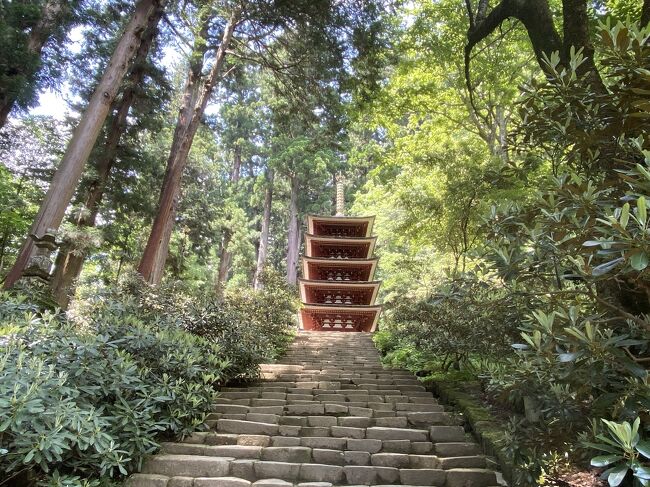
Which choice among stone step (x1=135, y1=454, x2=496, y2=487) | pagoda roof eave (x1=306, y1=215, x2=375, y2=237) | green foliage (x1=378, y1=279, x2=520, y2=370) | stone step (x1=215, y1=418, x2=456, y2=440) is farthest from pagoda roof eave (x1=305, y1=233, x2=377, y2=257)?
stone step (x1=135, y1=454, x2=496, y2=487)

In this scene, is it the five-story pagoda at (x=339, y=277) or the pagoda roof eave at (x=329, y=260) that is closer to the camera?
the five-story pagoda at (x=339, y=277)

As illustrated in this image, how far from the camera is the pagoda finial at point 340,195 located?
25853 millimetres

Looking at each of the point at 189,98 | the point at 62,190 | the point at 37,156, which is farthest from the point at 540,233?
the point at 37,156

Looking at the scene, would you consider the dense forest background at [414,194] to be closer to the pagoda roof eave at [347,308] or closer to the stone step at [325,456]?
the stone step at [325,456]

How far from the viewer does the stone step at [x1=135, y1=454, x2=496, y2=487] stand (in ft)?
11.0

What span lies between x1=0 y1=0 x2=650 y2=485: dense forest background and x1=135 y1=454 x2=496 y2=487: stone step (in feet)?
0.91

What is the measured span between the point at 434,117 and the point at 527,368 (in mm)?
10072

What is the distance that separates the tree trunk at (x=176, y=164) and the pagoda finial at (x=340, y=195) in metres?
16.3

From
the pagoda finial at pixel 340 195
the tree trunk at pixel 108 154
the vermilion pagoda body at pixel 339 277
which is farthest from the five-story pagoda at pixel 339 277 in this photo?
the tree trunk at pixel 108 154

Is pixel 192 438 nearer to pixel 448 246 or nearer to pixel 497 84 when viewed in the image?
pixel 448 246

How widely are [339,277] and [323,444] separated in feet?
44.2

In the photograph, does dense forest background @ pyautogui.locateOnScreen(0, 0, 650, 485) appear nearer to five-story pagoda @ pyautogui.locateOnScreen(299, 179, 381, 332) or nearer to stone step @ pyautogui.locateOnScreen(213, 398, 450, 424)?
stone step @ pyautogui.locateOnScreen(213, 398, 450, 424)

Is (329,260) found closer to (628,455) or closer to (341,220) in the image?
(341,220)

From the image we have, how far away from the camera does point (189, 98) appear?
9.98 metres
